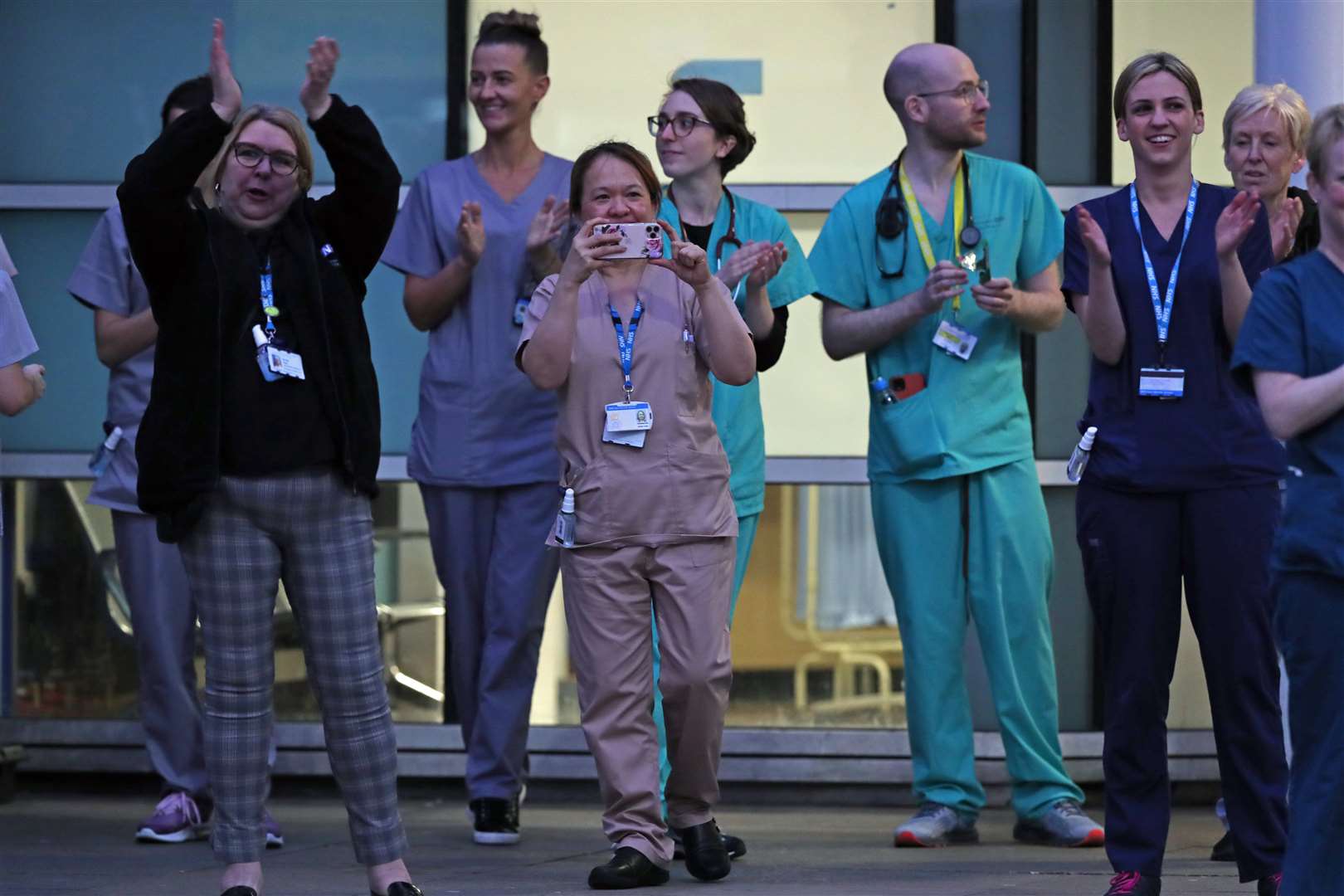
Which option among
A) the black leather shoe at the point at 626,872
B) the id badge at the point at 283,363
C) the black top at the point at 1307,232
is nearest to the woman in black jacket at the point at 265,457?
the id badge at the point at 283,363

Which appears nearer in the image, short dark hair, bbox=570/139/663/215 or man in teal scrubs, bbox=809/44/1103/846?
short dark hair, bbox=570/139/663/215

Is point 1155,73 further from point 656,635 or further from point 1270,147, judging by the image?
point 656,635

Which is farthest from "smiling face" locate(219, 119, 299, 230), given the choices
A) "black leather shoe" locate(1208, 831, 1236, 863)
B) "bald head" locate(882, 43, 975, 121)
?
"black leather shoe" locate(1208, 831, 1236, 863)

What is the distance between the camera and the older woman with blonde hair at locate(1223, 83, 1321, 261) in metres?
5.54

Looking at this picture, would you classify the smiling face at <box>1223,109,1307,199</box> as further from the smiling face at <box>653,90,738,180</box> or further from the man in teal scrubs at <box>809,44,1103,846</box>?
the smiling face at <box>653,90,738,180</box>

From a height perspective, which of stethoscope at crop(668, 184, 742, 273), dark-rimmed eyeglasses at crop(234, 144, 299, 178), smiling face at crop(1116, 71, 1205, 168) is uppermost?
smiling face at crop(1116, 71, 1205, 168)

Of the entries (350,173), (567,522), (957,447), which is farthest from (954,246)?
(350,173)

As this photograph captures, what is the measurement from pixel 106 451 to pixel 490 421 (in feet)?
3.79

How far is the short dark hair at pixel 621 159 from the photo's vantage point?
5.30m

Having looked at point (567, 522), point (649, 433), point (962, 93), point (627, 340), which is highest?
point (962, 93)

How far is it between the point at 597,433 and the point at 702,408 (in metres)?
0.29

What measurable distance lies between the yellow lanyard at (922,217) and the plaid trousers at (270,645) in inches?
77.4

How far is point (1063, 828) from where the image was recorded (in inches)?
230

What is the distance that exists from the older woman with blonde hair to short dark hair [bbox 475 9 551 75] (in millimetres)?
1984
